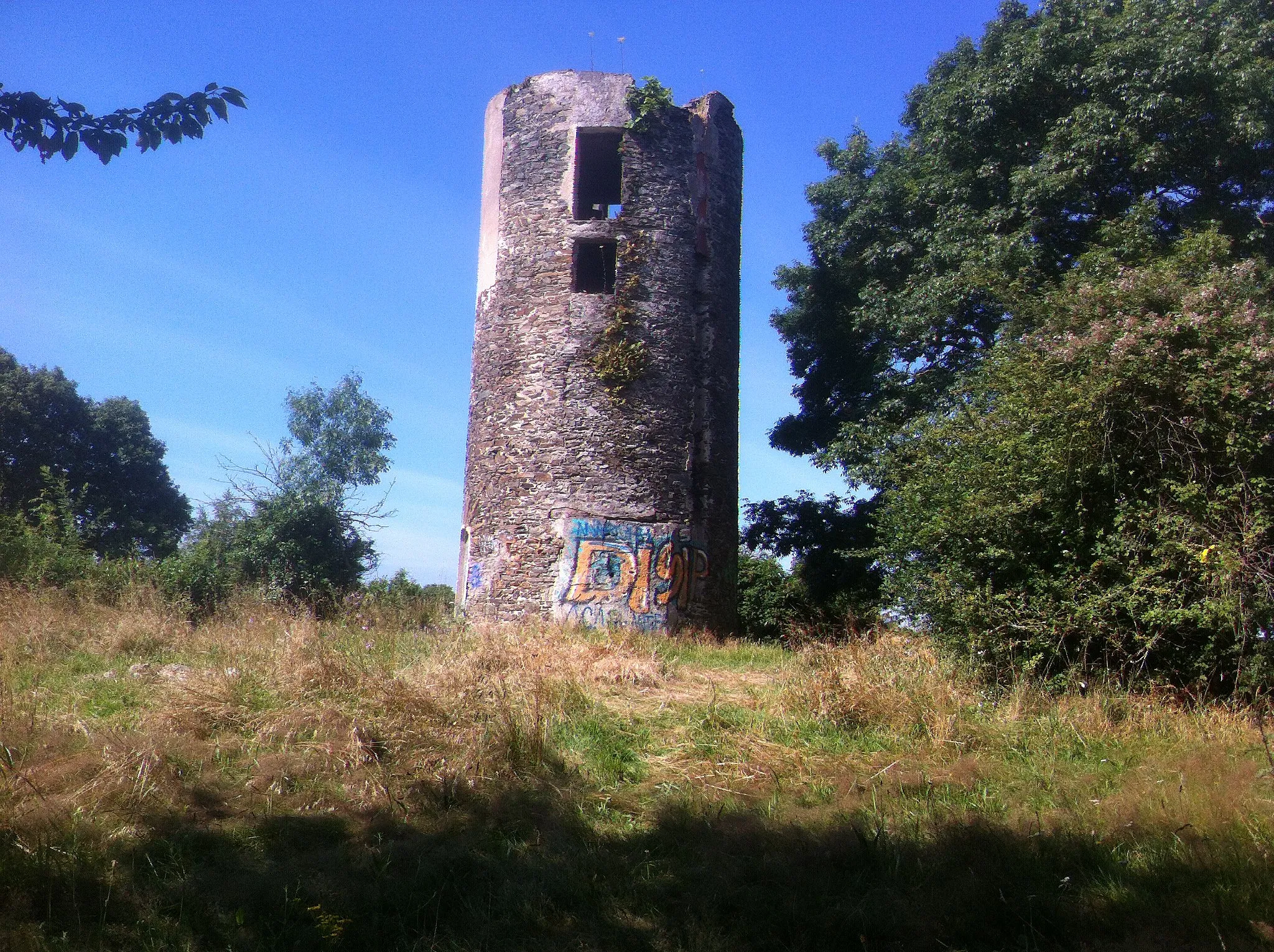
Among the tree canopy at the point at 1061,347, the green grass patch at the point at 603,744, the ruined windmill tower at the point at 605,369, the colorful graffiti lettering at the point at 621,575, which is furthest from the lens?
the ruined windmill tower at the point at 605,369

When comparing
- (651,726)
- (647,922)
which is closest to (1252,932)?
(647,922)

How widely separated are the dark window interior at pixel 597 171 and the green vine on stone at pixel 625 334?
88 centimetres

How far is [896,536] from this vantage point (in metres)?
8.79

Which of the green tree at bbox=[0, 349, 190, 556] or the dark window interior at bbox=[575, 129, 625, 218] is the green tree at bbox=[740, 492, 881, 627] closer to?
the dark window interior at bbox=[575, 129, 625, 218]

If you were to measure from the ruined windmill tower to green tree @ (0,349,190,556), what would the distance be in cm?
1886

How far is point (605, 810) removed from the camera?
5.26 meters

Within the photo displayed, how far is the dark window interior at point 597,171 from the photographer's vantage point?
12.8 metres

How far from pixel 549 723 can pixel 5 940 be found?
3.27m

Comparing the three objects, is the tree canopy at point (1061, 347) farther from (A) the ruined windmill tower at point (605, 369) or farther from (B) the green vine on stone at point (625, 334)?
(B) the green vine on stone at point (625, 334)

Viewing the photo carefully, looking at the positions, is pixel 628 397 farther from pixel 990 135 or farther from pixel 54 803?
pixel 54 803

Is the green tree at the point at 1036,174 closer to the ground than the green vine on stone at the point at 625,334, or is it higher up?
higher up

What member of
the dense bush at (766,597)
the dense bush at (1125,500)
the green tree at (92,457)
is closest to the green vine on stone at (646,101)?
the dense bush at (1125,500)

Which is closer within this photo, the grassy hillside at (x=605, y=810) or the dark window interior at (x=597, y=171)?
the grassy hillside at (x=605, y=810)

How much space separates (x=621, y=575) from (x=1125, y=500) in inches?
227
